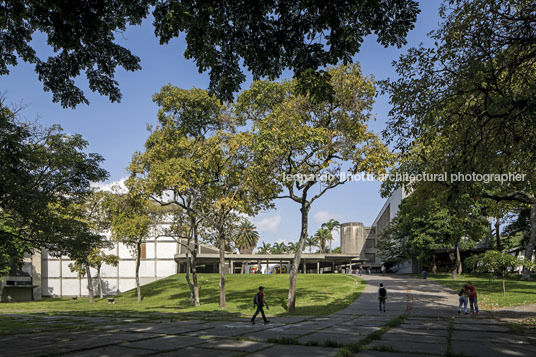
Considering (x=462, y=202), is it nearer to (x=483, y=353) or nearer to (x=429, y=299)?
(x=483, y=353)

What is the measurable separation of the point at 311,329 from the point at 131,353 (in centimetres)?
651

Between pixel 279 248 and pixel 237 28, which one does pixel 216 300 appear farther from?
pixel 279 248

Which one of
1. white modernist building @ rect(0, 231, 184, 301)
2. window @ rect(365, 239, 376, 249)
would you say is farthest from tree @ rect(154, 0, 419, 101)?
window @ rect(365, 239, 376, 249)

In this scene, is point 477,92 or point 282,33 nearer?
point 282,33

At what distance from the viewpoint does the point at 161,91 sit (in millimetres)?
26562

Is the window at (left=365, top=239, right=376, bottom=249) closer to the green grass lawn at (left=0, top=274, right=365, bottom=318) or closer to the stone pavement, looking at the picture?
Answer: the green grass lawn at (left=0, top=274, right=365, bottom=318)

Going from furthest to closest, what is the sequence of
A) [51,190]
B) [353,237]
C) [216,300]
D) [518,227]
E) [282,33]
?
[353,237]
[518,227]
[216,300]
[51,190]
[282,33]

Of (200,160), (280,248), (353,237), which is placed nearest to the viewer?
(200,160)

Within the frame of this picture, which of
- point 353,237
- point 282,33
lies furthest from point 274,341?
point 353,237

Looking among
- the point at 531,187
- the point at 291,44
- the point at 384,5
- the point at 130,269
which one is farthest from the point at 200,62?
the point at 130,269

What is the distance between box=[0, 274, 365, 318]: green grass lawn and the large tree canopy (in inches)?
605

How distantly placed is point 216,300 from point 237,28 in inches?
1224

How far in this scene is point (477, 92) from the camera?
37.0 feet

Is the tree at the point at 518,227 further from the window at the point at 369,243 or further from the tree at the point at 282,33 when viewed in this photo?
the window at the point at 369,243
